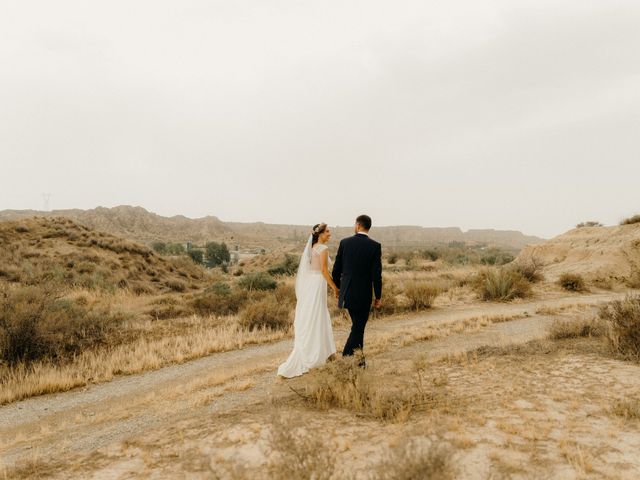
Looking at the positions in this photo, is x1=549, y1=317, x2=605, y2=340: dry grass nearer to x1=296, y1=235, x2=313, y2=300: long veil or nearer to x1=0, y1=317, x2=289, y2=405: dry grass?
x1=296, y1=235, x2=313, y2=300: long veil

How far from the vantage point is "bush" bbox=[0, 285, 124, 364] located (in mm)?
8477

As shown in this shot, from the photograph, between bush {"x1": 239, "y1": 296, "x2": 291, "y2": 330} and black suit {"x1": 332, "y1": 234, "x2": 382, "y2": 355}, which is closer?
black suit {"x1": 332, "y1": 234, "x2": 382, "y2": 355}

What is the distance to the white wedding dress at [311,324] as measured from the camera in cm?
648

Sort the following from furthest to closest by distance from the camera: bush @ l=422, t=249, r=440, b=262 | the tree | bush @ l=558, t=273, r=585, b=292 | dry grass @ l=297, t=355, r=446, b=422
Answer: the tree, bush @ l=422, t=249, r=440, b=262, bush @ l=558, t=273, r=585, b=292, dry grass @ l=297, t=355, r=446, b=422

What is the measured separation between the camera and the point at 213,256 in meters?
44.5

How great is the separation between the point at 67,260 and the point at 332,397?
842 inches

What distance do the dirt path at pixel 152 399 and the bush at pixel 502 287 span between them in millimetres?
3999

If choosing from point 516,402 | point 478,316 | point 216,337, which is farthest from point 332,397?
point 478,316

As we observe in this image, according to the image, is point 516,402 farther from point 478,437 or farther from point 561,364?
point 561,364

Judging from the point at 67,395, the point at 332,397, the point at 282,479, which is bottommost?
the point at 67,395

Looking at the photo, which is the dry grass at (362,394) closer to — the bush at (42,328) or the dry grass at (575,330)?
the dry grass at (575,330)

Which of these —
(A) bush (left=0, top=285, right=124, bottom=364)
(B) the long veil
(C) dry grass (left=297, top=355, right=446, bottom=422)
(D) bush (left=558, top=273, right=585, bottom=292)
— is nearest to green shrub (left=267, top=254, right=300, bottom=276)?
(D) bush (left=558, top=273, right=585, bottom=292)

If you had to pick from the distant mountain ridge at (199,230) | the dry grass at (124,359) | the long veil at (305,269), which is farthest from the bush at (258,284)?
the distant mountain ridge at (199,230)

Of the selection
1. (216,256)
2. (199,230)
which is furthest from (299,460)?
(199,230)
